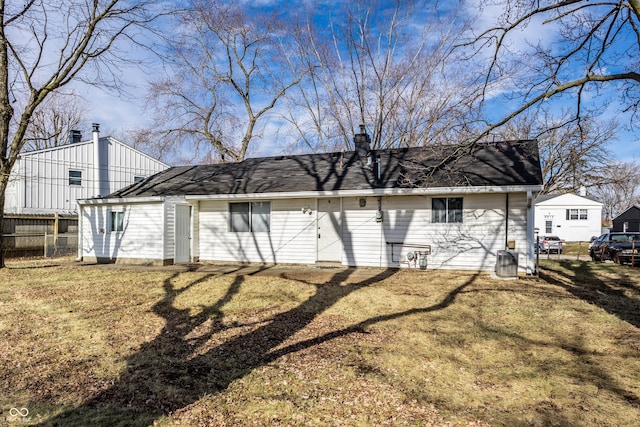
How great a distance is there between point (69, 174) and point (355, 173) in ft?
53.7

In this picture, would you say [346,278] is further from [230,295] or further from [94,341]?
[94,341]

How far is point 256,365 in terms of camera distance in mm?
4824

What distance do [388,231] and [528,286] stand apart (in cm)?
392

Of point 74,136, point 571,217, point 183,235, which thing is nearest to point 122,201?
point 183,235

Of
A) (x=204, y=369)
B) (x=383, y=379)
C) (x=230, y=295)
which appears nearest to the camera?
(x=383, y=379)

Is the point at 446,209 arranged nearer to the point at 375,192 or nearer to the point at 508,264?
the point at 375,192

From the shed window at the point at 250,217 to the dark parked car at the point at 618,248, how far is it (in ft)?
42.7

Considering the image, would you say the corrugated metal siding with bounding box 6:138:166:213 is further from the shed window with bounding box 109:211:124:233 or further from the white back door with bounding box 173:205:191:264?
the white back door with bounding box 173:205:191:264

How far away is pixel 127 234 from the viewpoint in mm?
13836

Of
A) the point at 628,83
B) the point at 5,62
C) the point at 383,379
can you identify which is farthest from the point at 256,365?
the point at 5,62

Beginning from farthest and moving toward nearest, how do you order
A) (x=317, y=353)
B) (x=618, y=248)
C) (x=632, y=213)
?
(x=632, y=213) < (x=618, y=248) < (x=317, y=353)

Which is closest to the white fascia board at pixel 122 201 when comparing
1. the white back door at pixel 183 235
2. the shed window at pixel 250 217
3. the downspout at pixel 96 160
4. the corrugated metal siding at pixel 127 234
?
the corrugated metal siding at pixel 127 234

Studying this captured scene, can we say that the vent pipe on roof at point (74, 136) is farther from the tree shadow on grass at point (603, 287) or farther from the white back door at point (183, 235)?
the tree shadow on grass at point (603, 287)

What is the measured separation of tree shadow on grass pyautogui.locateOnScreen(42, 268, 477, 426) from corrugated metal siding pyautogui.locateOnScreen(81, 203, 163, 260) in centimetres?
536
